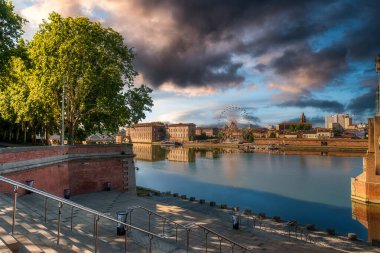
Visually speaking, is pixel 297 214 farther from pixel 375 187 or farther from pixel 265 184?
pixel 265 184

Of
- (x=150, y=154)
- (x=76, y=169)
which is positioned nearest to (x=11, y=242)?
(x=76, y=169)

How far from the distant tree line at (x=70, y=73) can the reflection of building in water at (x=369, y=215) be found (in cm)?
2497

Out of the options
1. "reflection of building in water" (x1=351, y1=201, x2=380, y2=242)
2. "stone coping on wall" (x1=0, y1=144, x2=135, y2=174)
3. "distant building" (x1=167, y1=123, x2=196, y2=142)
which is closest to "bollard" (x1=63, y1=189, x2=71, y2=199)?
"stone coping on wall" (x1=0, y1=144, x2=135, y2=174)

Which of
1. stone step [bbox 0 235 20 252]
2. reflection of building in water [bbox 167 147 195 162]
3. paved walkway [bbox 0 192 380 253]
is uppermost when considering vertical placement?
stone step [bbox 0 235 20 252]

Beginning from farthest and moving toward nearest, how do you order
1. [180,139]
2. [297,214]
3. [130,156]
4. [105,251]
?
[180,139]
[297,214]
[130,156]
[105,251]

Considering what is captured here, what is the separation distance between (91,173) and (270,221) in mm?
15561

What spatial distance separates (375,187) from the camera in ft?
109

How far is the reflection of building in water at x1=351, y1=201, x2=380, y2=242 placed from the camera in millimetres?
28031

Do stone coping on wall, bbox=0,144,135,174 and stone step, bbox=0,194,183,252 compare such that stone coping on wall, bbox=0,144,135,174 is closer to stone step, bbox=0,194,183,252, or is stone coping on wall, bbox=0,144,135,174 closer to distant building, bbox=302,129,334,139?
stone step, bbox=0,194,183,252

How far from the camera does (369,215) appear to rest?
31.1 meters

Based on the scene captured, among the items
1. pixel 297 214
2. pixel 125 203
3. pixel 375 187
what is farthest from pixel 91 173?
pixel 375 187

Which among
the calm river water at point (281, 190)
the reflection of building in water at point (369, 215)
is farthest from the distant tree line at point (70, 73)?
the reflection of building in water at point (369, 215)

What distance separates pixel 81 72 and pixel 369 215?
107ft

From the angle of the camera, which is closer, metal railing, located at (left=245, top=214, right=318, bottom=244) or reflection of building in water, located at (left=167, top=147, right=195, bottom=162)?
metal railing, located at (left=245, top=214, right=318, bottom=244)
